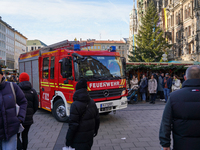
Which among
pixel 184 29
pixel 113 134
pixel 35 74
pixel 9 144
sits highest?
pixel 184 29

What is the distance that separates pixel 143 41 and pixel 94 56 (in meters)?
32.0

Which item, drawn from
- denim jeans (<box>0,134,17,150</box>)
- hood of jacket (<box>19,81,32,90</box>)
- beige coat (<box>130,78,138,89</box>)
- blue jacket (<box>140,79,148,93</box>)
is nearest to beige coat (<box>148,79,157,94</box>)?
blue jacket (<box>140,79,148,93</box>)

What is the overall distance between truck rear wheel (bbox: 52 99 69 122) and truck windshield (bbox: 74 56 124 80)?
1.54 metres

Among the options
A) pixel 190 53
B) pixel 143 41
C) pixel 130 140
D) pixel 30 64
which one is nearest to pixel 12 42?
pixel 143 41

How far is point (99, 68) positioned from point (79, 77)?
89 cm

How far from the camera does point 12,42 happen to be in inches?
3494

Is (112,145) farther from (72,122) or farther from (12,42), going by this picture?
(12,42)

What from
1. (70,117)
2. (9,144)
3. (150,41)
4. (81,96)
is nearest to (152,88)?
(81,96)

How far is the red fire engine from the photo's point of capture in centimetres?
741

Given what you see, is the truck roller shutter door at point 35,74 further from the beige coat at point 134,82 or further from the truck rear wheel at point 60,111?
the beige coat at point 134,82

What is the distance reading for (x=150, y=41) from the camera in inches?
1519

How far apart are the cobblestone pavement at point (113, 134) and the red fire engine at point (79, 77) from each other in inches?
24.7

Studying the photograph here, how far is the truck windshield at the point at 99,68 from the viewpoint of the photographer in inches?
291

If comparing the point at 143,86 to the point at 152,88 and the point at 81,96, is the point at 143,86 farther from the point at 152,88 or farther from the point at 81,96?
the point at 81,96
